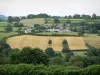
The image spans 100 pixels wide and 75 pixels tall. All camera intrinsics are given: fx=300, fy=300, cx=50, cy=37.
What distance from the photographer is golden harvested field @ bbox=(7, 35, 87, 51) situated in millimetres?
64938

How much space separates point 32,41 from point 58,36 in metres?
8.03

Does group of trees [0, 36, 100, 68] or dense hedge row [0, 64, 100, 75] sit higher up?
dense hedge row [0, 64, 100, 75]

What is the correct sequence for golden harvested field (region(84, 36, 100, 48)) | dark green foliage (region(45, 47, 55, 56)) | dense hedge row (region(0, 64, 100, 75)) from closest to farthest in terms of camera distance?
dense hedge row (region(0, 64, 100, 75))
dark green foliage (region(45, 47, 55, 56))
golden harvested field (region(84, 36, 100, 48))

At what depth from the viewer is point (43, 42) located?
6731 cm

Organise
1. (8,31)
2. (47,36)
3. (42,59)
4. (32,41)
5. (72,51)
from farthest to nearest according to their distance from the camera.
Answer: (8,31), (47,36), (32,41), (72,51), (42,59)

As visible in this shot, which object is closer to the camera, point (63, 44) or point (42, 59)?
point (42, 59)

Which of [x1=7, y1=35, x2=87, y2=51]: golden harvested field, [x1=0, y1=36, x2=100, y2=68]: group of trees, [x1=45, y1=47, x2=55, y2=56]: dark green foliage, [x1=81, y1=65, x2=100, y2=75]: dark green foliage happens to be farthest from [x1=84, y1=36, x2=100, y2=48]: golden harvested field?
[x1=81, y1=65, x2=100, y2=75]: dark green foliage

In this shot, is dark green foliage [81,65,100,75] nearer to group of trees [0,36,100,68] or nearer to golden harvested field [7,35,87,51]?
group of trees [0,36,100,68]

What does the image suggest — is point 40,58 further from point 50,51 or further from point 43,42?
point 43,42

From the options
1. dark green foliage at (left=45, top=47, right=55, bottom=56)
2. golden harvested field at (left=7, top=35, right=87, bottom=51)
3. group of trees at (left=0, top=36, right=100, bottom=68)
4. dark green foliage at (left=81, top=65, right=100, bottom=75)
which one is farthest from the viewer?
golden harvested field at (left=7, top=35, right=87, bottom=51)

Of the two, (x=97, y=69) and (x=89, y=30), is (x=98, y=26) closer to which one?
(x=89, y=30)

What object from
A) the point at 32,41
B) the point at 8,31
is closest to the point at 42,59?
the point at 32,41

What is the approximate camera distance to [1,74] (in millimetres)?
29906

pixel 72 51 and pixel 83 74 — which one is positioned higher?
pixel 83 74
